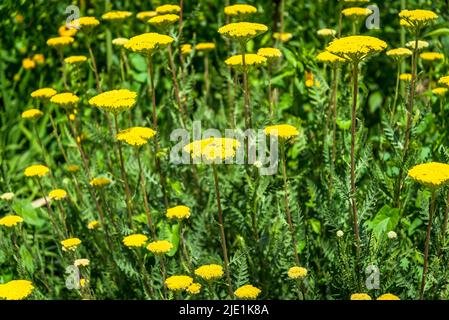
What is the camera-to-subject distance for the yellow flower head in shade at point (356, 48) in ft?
6.50

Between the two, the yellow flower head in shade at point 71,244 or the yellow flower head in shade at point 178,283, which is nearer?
the yellow flower head in shade at point 178,283

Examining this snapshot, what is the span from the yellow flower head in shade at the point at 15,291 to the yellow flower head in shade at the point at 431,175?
118 centimetres

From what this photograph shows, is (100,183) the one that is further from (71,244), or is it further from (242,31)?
(242,31)

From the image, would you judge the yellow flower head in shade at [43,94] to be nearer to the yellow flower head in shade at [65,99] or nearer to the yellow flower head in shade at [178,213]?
the yellow flower head in shade at [65,99]

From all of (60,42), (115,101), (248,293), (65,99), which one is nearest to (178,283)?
(248,293)

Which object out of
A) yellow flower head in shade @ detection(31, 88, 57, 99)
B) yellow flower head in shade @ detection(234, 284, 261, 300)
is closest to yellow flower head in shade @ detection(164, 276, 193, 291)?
yellow flower head in shade @ detection(234, 284, 261, 300)

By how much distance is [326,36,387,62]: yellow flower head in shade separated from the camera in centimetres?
198

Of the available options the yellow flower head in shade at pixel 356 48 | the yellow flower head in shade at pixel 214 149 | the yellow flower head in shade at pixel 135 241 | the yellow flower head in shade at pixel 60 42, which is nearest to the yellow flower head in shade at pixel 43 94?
the yellow flower head in shade at pixel 60 42

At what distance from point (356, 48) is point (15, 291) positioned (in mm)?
1225

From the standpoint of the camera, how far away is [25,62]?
4.28 meters

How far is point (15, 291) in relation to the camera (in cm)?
217

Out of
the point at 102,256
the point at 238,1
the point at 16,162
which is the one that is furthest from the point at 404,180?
the point at 16,162
